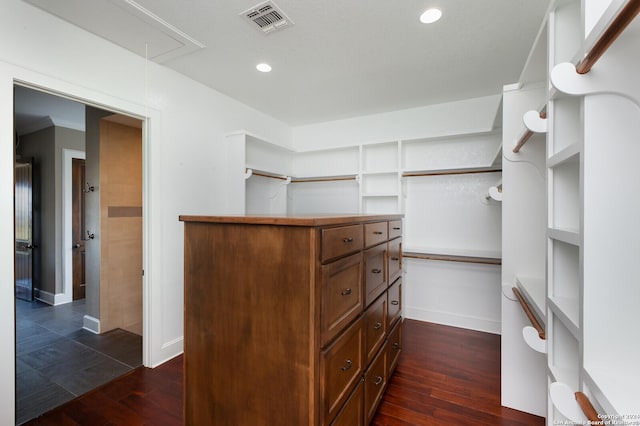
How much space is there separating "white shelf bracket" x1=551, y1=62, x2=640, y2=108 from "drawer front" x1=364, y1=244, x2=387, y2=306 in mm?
1100

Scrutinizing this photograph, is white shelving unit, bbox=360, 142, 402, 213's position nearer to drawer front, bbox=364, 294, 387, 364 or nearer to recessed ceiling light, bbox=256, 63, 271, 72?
recessed ceiling light, bbox=256, 63, 271, 72

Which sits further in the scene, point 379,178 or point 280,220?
point 379,178

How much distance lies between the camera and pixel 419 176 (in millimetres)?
3584

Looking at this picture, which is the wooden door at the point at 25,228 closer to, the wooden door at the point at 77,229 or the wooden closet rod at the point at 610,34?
the wooden door at the point at 77,229

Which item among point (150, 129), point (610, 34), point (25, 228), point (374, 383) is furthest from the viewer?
point (25, 228)

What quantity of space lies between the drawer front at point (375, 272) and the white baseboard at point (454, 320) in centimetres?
195

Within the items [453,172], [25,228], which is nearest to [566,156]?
[453,172]

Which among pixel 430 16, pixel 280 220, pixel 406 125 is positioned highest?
pixel 430 16

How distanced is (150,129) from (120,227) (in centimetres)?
156

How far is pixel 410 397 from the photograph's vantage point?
2068 mm

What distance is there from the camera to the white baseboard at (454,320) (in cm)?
321

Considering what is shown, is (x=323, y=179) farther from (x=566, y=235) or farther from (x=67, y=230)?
(x=67, y=230)

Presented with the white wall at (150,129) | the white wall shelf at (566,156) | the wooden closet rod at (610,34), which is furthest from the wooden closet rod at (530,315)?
the white wall at (150,129)

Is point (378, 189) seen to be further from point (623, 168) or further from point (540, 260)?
point (623, 168)
